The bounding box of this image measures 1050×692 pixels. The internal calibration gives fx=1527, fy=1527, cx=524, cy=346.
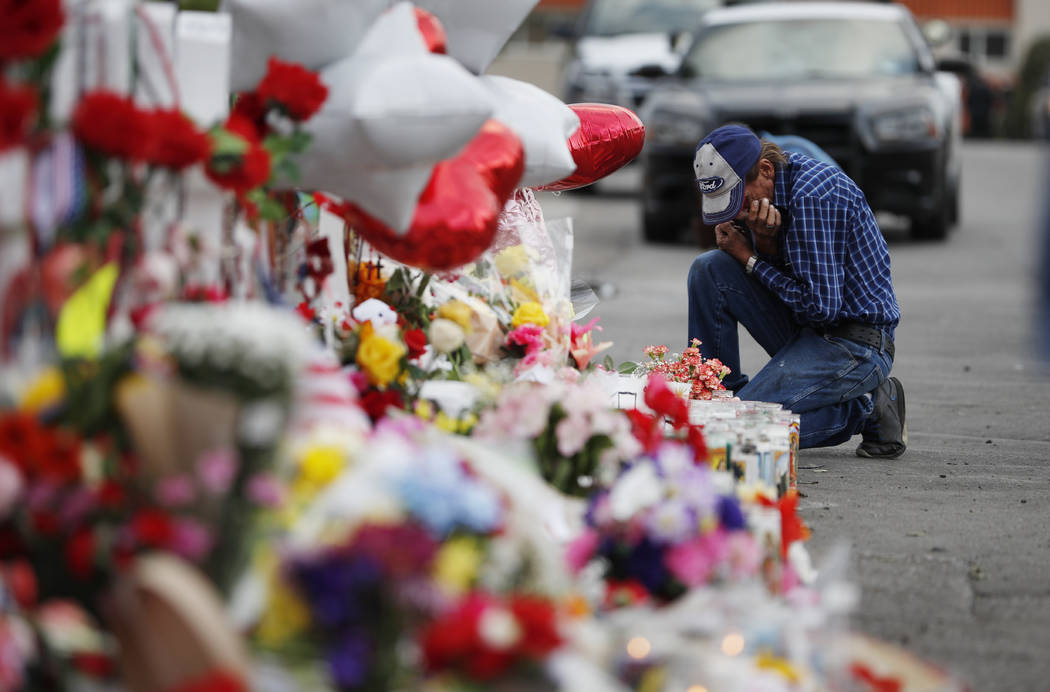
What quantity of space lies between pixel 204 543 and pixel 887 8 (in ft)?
35.8

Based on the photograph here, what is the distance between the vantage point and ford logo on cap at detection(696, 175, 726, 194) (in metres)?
4.98

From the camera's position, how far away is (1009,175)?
21500 millimetres

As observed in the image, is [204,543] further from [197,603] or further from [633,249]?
[633,249]

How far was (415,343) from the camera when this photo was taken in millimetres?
3881

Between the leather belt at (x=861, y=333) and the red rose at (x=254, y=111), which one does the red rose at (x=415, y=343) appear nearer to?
the red rose at (x=254, y=111)

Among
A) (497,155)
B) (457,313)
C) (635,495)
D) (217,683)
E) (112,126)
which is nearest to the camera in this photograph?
(217,683)

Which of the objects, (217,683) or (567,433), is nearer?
(217,683)

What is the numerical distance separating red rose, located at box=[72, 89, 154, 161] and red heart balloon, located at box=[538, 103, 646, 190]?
244 centimetres

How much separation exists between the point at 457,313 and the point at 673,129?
741 cm

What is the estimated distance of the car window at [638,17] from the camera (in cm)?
1590

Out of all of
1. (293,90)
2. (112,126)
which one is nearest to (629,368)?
(293,90)

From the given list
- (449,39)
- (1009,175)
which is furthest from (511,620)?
(1009,175)

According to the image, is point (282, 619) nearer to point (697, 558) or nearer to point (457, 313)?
point (697, 558)

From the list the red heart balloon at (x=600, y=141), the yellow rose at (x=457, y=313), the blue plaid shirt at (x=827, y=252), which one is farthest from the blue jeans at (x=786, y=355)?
the yellow rose at (x=457, y=313)
